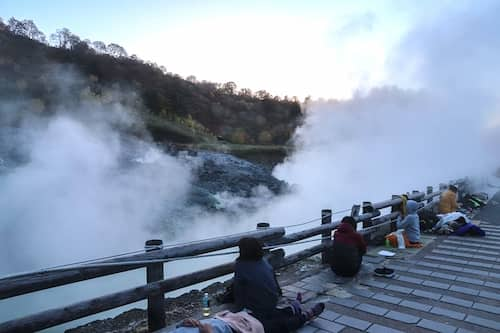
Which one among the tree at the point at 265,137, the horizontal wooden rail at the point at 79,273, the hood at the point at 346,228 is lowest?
the hood at the point at 346,228

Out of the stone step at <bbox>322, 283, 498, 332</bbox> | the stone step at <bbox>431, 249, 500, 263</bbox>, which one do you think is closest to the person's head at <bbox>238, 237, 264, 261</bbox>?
the stone step at <bbox>322, 283, 498, 332</bbox>

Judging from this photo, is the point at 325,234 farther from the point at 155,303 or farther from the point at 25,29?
the point at 25,29

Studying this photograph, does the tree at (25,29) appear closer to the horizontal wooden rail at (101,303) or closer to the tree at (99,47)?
the tree at (99,47)

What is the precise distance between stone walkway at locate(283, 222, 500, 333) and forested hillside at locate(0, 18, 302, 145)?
15.7 meters

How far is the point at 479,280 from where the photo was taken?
189 inches

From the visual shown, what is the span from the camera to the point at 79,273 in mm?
2773

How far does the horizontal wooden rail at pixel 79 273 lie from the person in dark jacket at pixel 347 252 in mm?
1644

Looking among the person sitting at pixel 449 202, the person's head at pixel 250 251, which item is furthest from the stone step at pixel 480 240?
the person's head at pixel 250 251

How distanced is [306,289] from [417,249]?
10.4ft

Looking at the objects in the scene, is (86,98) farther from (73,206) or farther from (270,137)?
(270,137)

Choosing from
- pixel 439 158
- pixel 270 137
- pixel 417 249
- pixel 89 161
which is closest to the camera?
pixel 417 249

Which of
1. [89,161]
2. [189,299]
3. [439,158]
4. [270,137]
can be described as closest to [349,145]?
[439,158]

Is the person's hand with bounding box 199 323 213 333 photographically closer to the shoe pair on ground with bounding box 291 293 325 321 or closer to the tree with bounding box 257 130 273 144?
the shoe pair on ground with bounding box 291 293 325 321

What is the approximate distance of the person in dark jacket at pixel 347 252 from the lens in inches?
189
